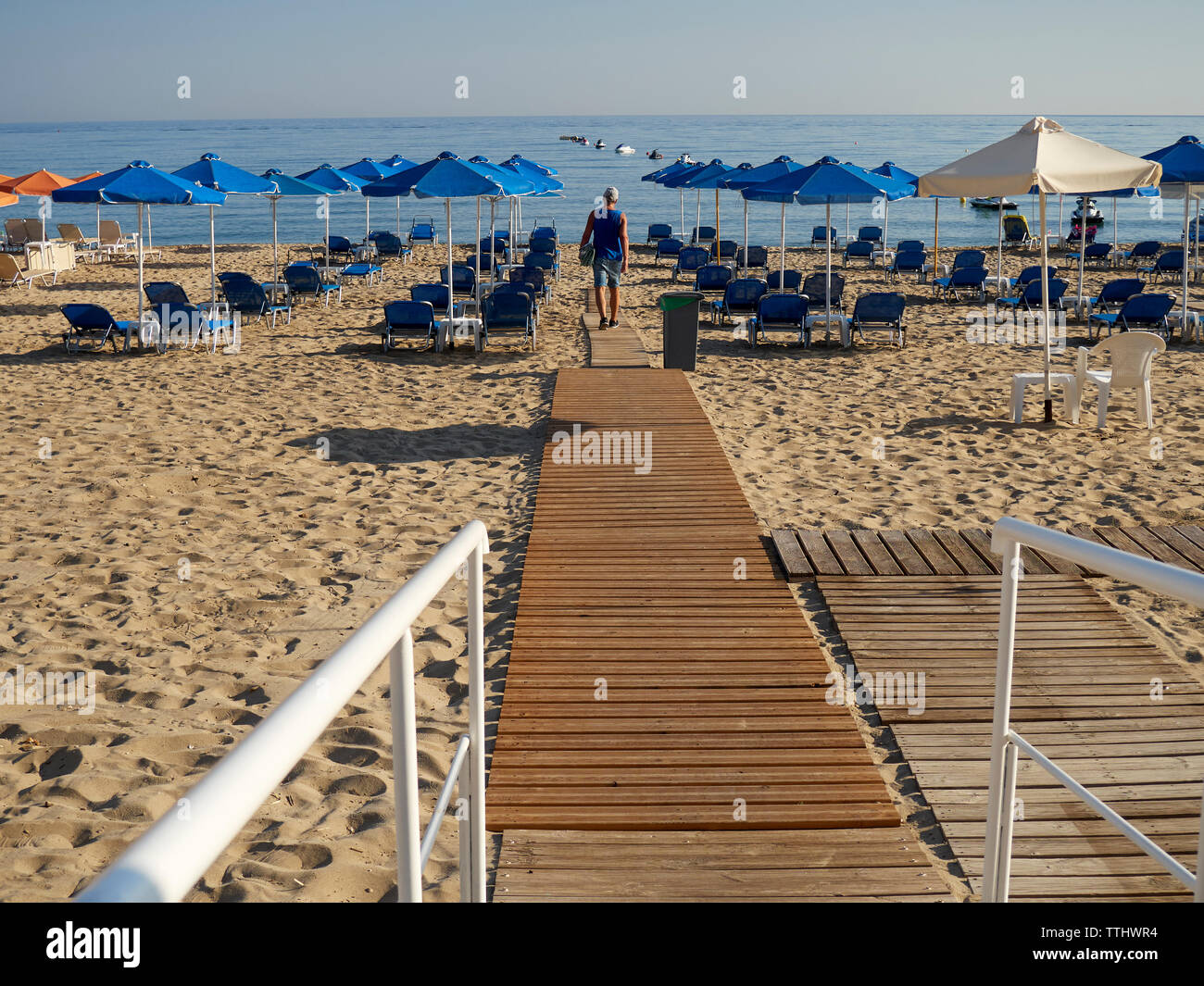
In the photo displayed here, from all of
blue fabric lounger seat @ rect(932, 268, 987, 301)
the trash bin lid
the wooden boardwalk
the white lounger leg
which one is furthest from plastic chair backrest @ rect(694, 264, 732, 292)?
the wooden boardwalk

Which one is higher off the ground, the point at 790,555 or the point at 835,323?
the point at 835,323

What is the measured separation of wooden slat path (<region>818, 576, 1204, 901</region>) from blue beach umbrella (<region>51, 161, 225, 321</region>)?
10.5 m

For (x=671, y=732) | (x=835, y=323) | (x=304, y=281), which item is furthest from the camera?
(x=304, y=281)

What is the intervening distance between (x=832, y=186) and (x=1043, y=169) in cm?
500

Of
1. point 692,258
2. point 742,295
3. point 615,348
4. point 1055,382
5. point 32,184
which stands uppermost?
point 32,184

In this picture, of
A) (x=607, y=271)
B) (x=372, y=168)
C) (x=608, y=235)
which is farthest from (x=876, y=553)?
(x=372, y=168)

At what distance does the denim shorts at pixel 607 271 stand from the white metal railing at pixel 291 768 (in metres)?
11.7

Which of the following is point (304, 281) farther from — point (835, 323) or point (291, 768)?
point (291, 768)

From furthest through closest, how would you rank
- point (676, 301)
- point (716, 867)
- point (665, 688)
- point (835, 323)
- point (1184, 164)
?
point (835, 323), point (1184, 164), point (676, 301), point (665, 688), point (716, 867)

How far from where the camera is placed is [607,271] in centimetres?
1366

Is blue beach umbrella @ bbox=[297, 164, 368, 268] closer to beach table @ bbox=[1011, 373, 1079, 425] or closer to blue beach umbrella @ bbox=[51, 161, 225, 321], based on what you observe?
blue beach umbrella @ bbox=[51, 161, 225, 321]

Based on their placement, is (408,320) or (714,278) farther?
(714,278)

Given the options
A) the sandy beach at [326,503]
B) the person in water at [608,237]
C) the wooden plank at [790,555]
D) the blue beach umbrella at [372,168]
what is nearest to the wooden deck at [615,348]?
the sandy beach at [326,503]
